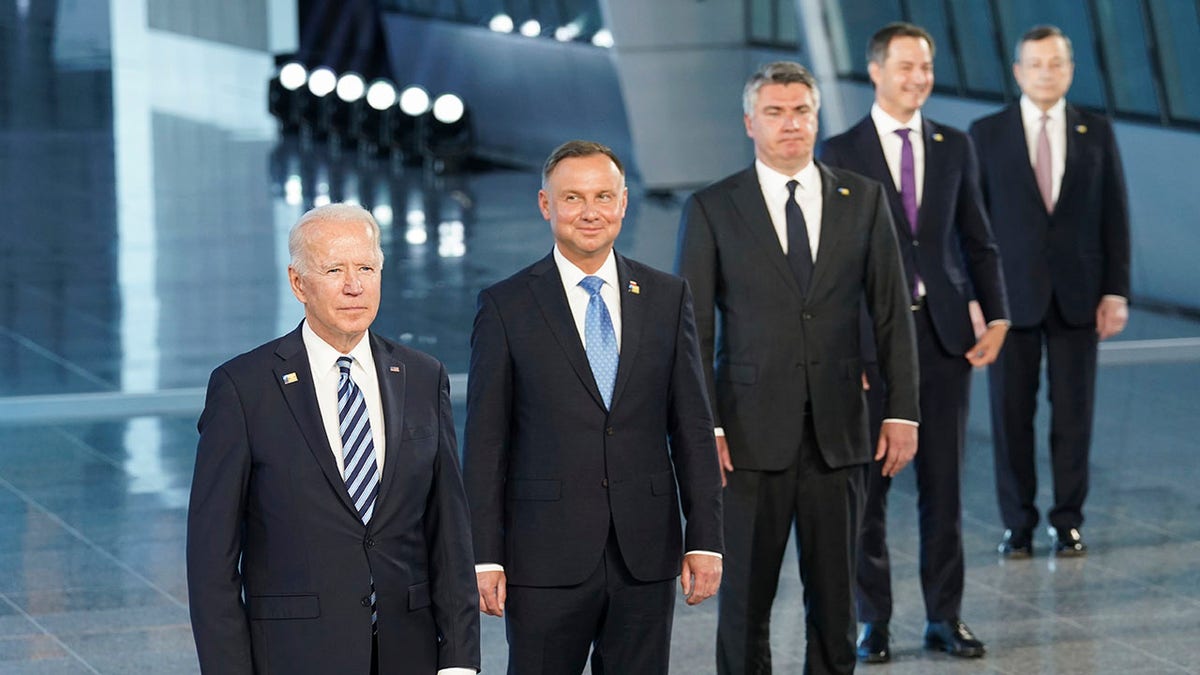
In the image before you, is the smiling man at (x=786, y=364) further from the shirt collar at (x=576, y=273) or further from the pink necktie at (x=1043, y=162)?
the pink necktie at (x=1043, y=162)

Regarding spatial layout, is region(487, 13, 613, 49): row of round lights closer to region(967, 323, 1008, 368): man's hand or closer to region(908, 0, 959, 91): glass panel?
region(908, 0, 959, 91): glass panel

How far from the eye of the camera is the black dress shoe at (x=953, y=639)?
21.5 ft

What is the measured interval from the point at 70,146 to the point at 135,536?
19606 mm

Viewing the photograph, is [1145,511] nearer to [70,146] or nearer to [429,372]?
[429,372]

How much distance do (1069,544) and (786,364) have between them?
2.81 meters

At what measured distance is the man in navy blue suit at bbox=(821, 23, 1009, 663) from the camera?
21.3 feet

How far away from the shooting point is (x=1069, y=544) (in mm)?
7910

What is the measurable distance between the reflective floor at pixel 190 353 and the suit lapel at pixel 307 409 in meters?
2.75

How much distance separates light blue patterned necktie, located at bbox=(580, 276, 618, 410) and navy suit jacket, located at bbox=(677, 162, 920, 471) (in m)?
0.85

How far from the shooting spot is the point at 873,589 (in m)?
6.49

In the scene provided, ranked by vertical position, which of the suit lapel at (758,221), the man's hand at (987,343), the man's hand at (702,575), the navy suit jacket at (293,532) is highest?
the suit lapel at (758,221)

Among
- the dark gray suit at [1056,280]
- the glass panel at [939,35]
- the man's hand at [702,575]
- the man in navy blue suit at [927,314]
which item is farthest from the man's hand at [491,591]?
the glass panel at [939,35]

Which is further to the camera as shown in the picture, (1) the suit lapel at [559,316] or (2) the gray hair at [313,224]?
(1) the suit lapel at [559,316]

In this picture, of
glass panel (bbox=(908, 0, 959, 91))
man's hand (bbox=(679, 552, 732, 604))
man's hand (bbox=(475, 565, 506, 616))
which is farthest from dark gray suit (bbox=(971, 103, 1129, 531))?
glass panel (bbox=(908, 0, 959, 91))
